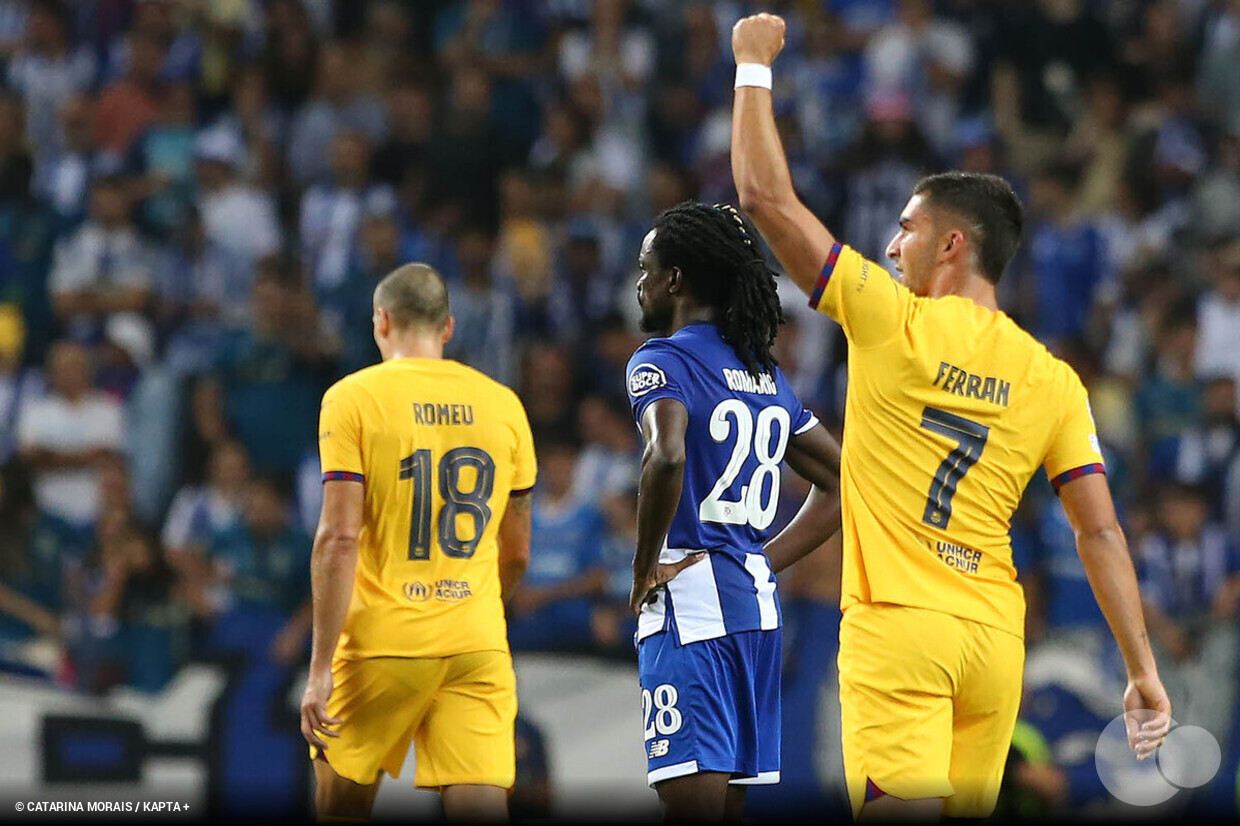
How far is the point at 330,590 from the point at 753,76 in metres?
2.19

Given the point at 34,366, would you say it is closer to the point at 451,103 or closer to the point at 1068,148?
the point at 451,103

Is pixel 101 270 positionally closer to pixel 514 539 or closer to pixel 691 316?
pixel 514 539

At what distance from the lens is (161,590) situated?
32.5 ft

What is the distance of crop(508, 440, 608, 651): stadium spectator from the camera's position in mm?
9531

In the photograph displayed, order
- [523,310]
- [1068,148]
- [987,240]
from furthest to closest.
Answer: [1068,148] < [523,310] < [987,240]

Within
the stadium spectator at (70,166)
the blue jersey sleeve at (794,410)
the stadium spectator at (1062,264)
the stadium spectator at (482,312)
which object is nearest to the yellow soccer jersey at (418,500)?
the blue jersey sleeve at (794,410)

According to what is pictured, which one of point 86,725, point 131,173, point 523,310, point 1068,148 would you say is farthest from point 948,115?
point 86,725

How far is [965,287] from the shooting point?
473 centimetres

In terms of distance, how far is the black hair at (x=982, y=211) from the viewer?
4738mm

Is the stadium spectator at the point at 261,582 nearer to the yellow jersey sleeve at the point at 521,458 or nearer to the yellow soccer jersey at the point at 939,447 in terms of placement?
the yellow jersey sleeve at the point at 521,458

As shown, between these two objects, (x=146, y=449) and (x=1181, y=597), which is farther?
(x=146, y=449)

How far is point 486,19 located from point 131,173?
10.7ft

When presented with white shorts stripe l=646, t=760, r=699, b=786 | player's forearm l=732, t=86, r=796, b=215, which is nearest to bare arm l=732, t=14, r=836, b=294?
player's forearm l=732, t=86, r=796, b=215

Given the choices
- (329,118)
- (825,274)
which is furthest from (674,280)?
(329,118)
